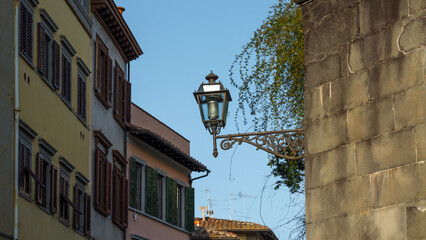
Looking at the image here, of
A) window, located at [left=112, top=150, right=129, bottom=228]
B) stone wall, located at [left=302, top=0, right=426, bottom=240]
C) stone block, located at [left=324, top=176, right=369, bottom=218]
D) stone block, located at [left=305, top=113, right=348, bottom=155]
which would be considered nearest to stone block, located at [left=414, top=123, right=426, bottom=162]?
stone wall, located at [left=302, top=0, right=426, bottom=240]

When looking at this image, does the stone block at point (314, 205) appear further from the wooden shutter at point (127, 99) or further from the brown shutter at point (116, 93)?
the wooden shutter at point (127, 99)

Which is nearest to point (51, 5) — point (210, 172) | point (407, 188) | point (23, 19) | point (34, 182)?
point (23, 19)

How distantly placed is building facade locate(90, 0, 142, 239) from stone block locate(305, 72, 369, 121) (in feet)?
59.5

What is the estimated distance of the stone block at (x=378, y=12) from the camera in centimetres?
937

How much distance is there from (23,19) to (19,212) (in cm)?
385

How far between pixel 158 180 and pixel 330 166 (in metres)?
26.9

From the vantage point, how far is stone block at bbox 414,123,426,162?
28.9 feet

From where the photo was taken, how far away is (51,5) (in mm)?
23578

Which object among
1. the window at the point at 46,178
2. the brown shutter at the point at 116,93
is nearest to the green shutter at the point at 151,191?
the brown shutter at the point at 116,93

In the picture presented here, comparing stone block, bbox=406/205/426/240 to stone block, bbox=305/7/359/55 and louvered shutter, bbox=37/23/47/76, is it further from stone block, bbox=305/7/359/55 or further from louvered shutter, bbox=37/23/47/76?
louvered shutter, bbox=37/23/47/76

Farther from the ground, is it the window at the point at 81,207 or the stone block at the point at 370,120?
the window at the point at 81,207

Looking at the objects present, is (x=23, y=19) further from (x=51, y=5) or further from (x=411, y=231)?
(x=411, y=231)

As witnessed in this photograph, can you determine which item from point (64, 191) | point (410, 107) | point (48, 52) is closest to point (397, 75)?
point (410, 107)

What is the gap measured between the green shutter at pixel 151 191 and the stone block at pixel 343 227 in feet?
82.5
